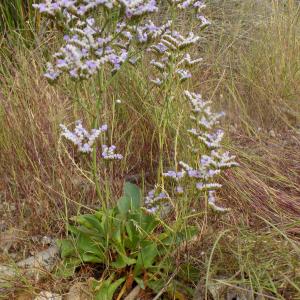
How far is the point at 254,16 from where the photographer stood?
5.31m

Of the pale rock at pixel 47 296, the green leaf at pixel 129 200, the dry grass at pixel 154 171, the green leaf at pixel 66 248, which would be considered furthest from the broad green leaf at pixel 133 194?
the pale rock at pixel 47 296

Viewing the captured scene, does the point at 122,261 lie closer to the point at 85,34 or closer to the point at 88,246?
the point at 88,246

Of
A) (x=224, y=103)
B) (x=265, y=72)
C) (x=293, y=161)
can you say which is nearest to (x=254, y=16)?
(x=265, y=72)

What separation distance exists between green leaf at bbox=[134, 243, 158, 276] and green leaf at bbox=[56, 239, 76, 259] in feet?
0.92

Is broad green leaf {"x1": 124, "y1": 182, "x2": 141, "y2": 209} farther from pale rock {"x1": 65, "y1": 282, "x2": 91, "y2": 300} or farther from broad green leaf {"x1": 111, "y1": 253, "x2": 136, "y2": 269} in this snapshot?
pale rock {"x1": 65, "y1": 282, "x2": 91, "y2": 300}

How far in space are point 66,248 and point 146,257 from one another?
13.4 inches

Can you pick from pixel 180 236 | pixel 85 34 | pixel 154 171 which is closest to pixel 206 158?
pixel 180 236

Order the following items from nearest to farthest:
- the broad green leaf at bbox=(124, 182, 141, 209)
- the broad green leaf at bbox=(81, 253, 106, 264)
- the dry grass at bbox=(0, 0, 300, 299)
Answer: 1. the dry grass at bbox=(0, 0, 300, 299)
2. the broad green leaf at bbox=(81, 253, 106, 264)
3. the broad green leaf at bbox=(124, 182, 141, 209)

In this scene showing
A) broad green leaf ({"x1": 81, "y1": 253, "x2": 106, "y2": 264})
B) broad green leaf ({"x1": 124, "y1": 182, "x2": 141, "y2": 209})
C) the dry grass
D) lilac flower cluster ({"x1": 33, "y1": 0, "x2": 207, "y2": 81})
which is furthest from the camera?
broad green leaf ({"x1": 124, "y1": 182, "x2": 141, "y2": 209})

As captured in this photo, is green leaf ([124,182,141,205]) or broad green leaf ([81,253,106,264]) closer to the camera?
broad green leaf ([81,253,106,264])

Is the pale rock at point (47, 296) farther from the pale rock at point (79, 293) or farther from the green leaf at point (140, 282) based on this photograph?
the green leaf at point (140, 282)

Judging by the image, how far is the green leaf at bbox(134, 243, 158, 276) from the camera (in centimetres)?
198

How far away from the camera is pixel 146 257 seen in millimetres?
1994

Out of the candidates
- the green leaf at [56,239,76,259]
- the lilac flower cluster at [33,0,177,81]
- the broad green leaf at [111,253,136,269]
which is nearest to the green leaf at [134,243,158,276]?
the broad green leaf at [111,253,136,269]
